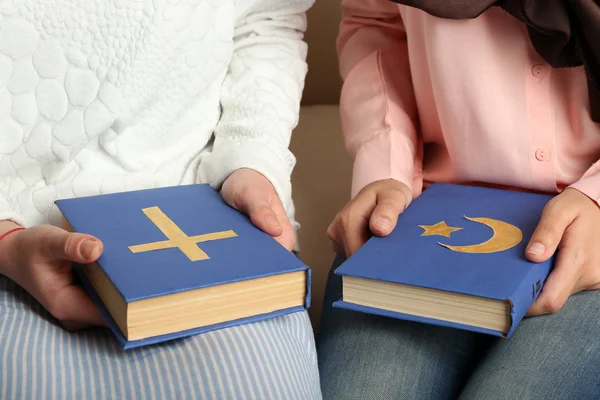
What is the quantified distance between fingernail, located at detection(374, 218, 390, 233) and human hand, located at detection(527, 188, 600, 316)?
137 mm

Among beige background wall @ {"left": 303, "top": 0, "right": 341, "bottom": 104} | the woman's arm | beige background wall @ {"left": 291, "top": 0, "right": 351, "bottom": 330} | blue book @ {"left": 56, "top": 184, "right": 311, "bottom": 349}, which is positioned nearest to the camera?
blue book @ {"left": 56, "top": 184, "right": 311, "bottom": 349}

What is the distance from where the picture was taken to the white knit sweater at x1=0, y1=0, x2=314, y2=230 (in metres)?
0.78

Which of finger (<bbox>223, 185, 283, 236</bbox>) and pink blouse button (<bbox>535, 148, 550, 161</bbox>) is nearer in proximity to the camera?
finger (<bbox>223, 185, 283, 236</bbox>)

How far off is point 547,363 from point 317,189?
1.73 feet

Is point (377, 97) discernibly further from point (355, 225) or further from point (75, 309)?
point (75, 309)

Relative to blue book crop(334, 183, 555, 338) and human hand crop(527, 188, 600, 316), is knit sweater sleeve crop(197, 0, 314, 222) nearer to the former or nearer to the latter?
blue book crop(334, 183, 555, 338)

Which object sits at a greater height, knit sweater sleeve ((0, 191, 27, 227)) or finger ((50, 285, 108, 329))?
knit sweater sleeve ((0, 191, 27, 227))

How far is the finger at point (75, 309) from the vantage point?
2.20 feet

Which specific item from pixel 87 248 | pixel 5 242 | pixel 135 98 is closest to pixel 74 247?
pixel 87 248

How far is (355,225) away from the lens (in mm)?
843

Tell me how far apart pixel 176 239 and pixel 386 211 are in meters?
0.23

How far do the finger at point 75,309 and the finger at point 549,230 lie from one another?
38cm

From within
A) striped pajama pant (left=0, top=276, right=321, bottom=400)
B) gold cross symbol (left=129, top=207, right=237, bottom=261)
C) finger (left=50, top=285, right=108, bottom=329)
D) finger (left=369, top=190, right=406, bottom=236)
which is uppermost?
gold cross symbol (left=129, top=207, right=237, bottom=261)

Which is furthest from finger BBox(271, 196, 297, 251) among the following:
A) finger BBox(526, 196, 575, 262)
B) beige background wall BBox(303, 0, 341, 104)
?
beige background wall BBox(303, 0, 341, 104)
